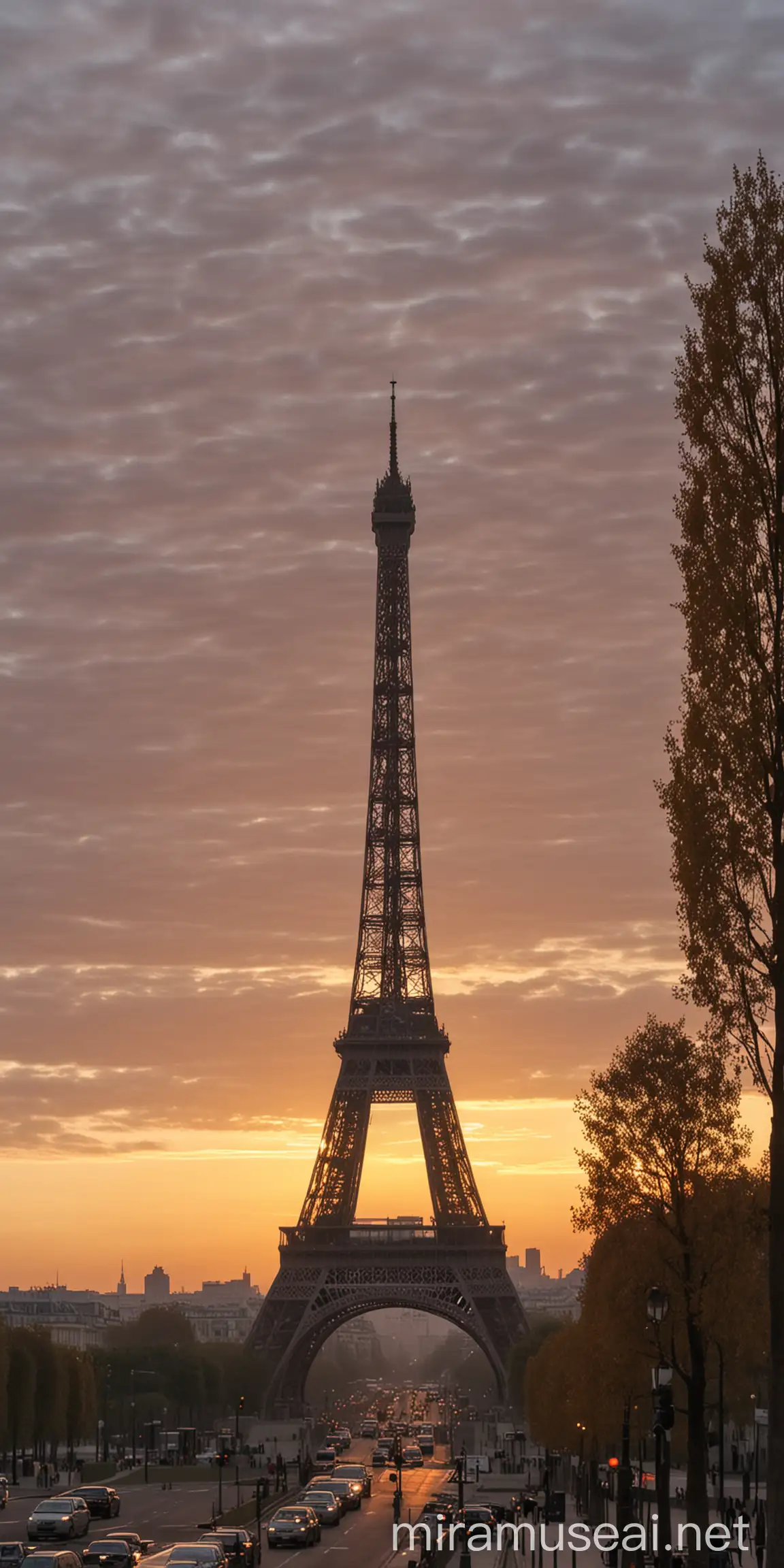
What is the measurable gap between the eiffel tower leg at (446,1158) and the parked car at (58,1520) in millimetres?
71527

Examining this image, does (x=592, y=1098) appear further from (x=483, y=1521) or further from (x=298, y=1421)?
(x=298, y=1421)

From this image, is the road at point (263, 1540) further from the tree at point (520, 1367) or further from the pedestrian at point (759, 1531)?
the tree at point (520, 1367)

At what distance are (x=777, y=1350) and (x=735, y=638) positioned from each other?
1087 cm

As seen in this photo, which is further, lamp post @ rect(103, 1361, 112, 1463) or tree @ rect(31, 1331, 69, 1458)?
lamp post @ rect(103, 1361, 112, 1463)

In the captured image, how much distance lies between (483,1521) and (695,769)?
53.8 meters

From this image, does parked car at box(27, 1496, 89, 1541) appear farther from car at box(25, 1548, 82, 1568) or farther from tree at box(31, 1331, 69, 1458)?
tree at box(31, 1331, 69, 1458)

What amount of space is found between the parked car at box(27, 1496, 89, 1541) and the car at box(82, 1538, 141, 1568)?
1130 cm

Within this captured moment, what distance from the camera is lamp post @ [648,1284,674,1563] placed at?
40.8 m

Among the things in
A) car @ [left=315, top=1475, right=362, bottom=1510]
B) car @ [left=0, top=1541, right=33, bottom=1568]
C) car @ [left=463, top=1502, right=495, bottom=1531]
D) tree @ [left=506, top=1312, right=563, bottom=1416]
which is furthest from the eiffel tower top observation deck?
car @ [left=0, top=1541, right=33, bottom=1568]

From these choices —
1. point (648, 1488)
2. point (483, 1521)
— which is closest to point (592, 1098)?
point (483, 1521)

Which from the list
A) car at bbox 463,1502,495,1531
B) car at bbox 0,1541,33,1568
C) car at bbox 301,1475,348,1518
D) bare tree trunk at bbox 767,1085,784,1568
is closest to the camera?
bare tree trunk at bbox 767,1085,784,1568

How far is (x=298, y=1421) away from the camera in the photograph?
505ft

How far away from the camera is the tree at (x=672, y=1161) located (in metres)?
58.3

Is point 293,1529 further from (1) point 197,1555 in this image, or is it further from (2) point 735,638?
(2) point 735,638
